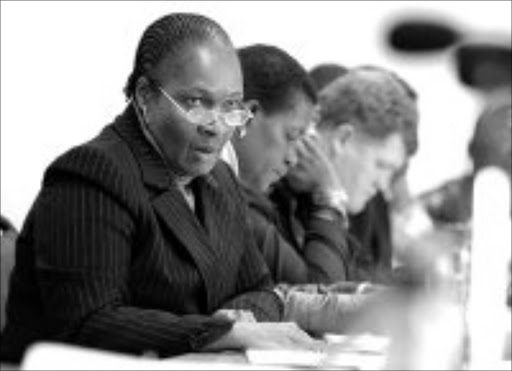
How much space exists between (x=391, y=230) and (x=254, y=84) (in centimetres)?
112

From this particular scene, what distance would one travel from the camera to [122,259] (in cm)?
181

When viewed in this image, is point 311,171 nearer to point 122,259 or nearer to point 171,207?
point 171,207

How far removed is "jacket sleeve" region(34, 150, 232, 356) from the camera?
174 centimetres

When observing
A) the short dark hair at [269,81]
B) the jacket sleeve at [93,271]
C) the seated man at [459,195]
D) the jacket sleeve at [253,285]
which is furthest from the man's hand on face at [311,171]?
the jacket sleeve at [93,271]

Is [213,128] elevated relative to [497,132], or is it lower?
elevated

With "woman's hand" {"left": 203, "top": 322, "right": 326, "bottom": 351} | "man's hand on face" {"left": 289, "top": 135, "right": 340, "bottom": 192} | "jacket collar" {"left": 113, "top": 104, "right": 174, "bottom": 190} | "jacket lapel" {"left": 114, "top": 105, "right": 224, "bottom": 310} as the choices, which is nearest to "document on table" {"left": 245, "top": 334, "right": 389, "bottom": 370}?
"woman's hand" {"left": 203, "top": 322, "right": 326, "bottom": 351}

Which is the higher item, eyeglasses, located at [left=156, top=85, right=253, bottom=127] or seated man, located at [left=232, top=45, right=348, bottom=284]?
eyeglasses, located at [left=156, top=85, right=253, bottom=127]

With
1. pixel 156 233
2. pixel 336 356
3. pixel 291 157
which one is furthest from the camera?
pixel 291 157

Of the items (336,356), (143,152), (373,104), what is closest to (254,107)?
(373,104)

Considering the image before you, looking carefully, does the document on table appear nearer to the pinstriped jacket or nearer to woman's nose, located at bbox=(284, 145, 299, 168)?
the pinstriped jacket

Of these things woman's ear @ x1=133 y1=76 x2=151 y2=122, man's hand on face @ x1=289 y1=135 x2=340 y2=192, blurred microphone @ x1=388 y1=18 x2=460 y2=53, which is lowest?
man's hand on face @ x1=289 y1=135 x2=340 y2=192

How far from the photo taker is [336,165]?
3361 mm

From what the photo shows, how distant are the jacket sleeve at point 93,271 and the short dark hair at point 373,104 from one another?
150 centimetres

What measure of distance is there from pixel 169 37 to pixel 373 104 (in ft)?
4.30
